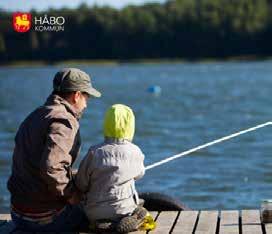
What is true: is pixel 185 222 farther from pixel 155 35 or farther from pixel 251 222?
pixel 155 35

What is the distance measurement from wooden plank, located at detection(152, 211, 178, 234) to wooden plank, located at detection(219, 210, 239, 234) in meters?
0.37

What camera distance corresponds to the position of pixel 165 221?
6023 mm

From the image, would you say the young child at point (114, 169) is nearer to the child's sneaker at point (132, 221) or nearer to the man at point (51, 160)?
the child's sneaker at point (132, 221)

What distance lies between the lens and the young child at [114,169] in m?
5.49

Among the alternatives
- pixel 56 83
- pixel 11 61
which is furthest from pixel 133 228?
pixel 11 61

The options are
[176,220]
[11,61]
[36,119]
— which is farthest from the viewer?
[11,61]

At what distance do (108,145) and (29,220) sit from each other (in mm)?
784

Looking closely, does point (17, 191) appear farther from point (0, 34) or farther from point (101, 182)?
point (0, 34)

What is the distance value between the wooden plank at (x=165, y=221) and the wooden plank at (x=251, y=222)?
53 cm

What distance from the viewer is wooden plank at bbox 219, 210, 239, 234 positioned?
A: 18.6 ft

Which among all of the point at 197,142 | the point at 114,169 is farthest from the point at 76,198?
the point at 197,142

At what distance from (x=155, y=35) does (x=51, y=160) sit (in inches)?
3704

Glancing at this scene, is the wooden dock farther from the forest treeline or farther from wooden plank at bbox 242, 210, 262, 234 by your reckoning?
the forest treeline

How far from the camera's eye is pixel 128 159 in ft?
18.1
